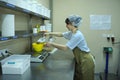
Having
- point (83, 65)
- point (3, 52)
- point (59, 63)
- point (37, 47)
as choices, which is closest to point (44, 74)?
point (59, 63)

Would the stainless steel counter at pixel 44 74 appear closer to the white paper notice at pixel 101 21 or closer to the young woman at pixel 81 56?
the young woman at pixel 81 56

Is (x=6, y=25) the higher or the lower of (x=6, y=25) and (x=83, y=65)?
the higher

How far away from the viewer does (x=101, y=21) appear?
4293 millimetres

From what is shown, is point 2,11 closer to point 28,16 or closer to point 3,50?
point 3,50

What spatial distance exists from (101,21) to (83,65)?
2.08 m

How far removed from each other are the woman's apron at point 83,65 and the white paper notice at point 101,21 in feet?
6.14

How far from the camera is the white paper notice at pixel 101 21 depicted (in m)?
4.29

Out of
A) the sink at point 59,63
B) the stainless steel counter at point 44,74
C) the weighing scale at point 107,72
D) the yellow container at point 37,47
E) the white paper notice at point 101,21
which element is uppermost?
the white paper notice at point 101,21

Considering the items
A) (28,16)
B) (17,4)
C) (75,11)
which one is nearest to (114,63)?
(75,11)

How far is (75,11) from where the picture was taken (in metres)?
4.32

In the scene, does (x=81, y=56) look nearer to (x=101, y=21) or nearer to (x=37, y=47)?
(x=37, y=47)

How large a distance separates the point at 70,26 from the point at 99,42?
197 cm

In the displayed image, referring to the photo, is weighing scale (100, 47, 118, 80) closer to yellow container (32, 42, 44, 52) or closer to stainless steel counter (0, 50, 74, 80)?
yellow container (32, 42, 44, 52)

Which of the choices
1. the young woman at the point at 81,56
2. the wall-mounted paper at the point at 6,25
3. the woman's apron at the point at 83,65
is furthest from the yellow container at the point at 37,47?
the wall-mounted paper at the point at 6,25
